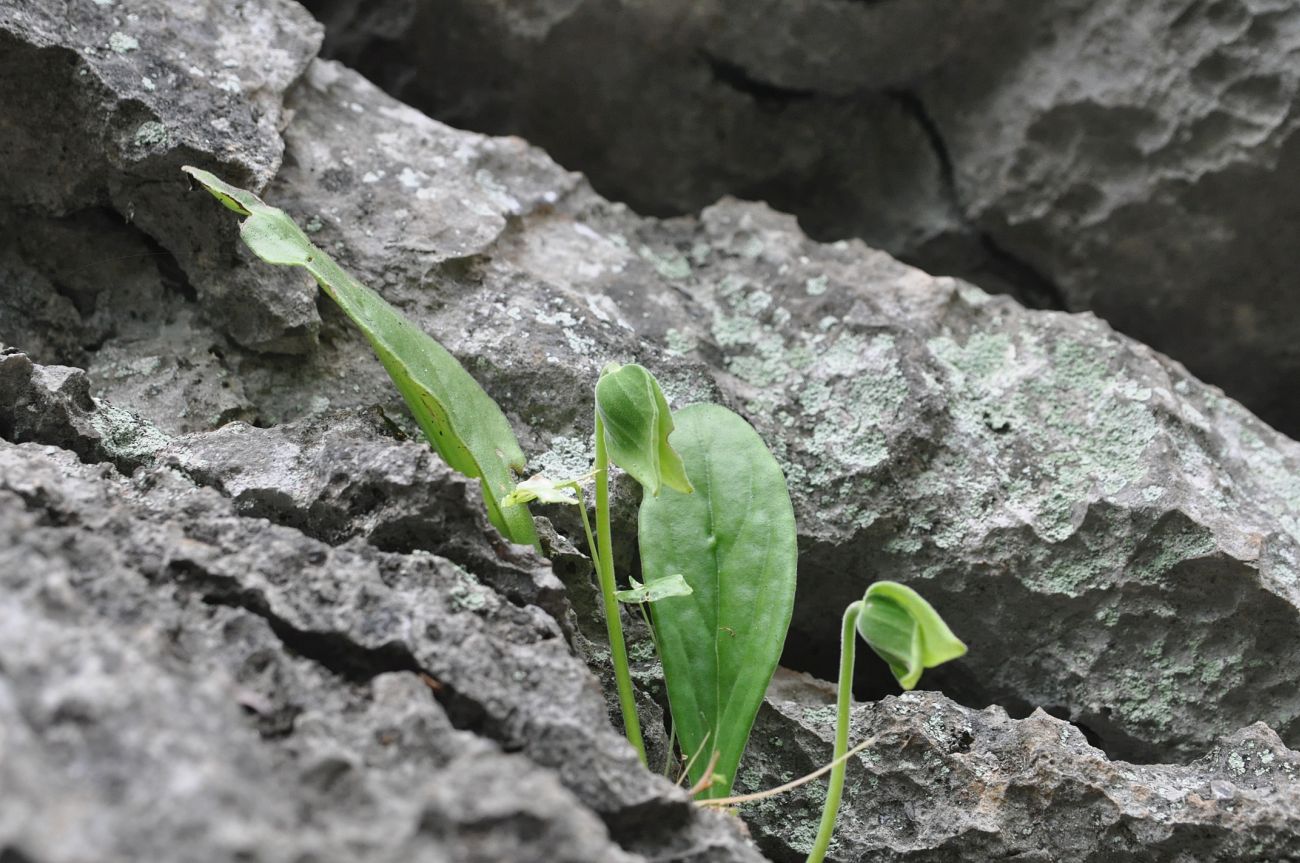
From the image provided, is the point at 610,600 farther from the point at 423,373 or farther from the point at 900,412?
the point at 900,412

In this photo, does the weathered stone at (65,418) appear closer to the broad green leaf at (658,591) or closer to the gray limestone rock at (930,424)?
the gray limestone rock at (930,424)

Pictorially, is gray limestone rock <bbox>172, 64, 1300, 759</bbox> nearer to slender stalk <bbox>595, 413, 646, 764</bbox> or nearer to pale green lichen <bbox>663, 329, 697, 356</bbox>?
pale green lichen <bbox>663, 329, 697, 356</bbox>

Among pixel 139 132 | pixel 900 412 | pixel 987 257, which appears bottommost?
pixel 139 132

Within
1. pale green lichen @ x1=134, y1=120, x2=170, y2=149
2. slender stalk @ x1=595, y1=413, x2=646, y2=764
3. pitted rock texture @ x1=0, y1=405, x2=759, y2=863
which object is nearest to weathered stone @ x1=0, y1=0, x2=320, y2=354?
pale green lichen @ x1=134, y1=120, x2=170, y2=149

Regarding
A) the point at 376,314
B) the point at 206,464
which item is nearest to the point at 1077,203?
the point at 376,314

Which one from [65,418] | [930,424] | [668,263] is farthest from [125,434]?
[930,424]

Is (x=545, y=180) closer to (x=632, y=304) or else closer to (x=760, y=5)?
(x=632, y=304)
